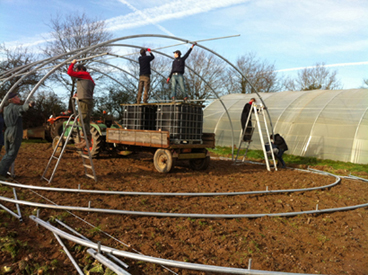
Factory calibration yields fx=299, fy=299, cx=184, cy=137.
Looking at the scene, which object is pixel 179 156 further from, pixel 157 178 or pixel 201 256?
pixel 201 256

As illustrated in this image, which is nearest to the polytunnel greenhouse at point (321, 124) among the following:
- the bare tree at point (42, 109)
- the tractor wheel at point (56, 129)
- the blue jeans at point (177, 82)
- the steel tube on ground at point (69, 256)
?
the blue jeans at point (177, 82)

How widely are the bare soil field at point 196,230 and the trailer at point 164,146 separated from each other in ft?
3.41

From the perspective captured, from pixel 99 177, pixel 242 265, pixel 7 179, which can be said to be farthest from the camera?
pixel 99 177

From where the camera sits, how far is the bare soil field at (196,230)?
3311 millimetres

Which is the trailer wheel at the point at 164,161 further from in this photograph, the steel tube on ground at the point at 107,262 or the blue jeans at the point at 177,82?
the steel tube on ground at the point at 107,262

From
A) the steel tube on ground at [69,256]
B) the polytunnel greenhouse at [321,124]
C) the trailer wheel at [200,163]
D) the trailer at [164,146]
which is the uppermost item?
the polytunnel greenhouse at [321,124]

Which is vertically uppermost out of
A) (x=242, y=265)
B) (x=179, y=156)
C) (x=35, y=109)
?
(x=35, y=109)

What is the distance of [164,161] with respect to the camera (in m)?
8.28

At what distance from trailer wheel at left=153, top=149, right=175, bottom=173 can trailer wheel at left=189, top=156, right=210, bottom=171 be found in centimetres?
125

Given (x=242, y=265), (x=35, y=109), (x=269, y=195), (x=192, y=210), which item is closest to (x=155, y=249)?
(x=242, y=265)

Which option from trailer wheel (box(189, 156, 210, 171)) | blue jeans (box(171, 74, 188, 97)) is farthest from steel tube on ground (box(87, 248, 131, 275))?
blue jeans (box(171, 74, 188, 97))

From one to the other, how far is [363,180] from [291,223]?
218 inches

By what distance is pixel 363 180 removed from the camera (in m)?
8.90

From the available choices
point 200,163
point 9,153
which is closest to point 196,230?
point 9,153
